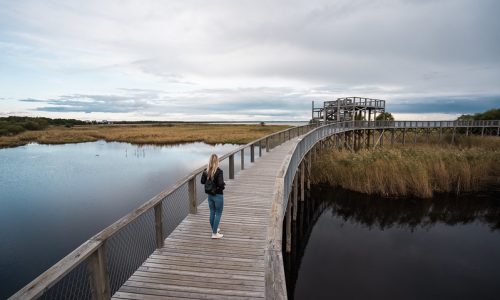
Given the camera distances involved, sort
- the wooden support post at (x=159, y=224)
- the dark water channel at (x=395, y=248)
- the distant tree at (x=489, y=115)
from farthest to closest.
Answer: the distant tree at (x=489, y=115) → the dark water channel at (x=395, y=248) → the wooden support post at (x=159, y=224)

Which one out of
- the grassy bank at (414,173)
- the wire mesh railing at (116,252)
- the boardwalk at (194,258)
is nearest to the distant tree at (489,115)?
the grassy bank at (414,173)

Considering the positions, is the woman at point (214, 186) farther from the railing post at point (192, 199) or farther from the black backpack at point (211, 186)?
the railing post at point (192, 199)

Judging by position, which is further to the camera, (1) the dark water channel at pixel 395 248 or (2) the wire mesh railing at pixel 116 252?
(1) the dark water channel at pixel 395 248

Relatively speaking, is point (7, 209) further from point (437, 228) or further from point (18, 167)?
point (437, 228)

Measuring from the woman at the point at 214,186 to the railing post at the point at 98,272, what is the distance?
2321mm

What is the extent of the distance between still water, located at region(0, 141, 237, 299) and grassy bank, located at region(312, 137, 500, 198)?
1209 cm

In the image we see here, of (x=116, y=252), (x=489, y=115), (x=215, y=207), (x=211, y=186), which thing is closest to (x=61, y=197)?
(x=116, y=252)

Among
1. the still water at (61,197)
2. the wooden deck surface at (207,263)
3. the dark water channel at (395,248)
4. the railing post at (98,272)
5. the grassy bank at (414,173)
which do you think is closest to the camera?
the railing post at (98,272)

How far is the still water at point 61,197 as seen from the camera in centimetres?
1066

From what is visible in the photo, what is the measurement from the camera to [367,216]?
14453 mm

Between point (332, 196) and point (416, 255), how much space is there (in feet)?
20.7

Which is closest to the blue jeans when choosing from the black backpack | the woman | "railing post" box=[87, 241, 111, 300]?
the woman

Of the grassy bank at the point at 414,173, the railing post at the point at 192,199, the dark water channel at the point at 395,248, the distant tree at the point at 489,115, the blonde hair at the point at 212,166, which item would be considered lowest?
the dark water channel at the point at 395,248

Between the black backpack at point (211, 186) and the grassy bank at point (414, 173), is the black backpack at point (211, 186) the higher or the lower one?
the higher one
